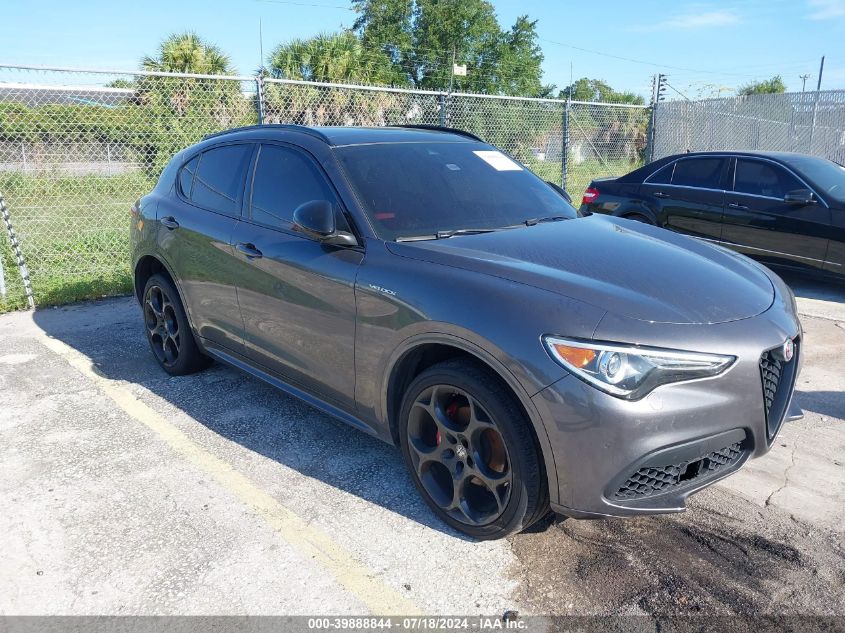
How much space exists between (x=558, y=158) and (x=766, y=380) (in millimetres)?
10922

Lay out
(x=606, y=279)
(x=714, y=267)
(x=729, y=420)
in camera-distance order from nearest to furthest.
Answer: (x=729, y=420), (x=606, y=279), (x=714, y=267)

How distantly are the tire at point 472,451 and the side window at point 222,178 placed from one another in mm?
1883

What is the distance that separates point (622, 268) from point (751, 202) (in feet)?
17.3

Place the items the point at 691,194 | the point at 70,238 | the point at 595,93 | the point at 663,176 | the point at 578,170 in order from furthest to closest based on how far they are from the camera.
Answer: the point at 595,93, the point at 578,170, the point at 70,238, the point at 663,176, the point at 691,194

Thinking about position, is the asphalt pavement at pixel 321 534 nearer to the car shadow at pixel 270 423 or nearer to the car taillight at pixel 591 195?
the car shadow at pixel 270 423

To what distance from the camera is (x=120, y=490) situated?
3.40 meters

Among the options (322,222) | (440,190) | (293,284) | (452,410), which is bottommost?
(452,410)

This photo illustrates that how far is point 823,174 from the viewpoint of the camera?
23.7ft

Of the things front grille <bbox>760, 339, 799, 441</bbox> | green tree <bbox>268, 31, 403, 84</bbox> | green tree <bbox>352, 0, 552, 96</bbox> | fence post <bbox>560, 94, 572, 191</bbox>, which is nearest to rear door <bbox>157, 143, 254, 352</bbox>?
front grille <bbox>760, 339, 799, 441</bbox>

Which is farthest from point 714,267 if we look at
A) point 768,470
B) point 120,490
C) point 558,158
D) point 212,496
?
point 558,158

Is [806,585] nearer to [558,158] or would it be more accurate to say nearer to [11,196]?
[558,158]

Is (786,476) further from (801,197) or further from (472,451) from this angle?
(801,197)

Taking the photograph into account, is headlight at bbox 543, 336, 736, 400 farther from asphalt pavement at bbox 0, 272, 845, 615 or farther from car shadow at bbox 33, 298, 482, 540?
car shadow at bbox 33, 298, 482, 540

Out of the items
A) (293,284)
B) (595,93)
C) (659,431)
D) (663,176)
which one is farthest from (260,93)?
(595,93)
